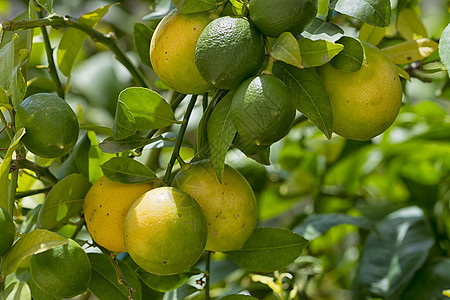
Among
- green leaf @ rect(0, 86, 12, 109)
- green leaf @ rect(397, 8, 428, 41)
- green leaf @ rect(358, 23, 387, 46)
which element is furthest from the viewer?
green leaf @ rect(397, 8, 428, 41)

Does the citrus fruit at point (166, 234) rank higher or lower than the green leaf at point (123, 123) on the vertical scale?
lower

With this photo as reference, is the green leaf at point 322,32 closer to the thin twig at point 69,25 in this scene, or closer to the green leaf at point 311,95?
the green leaf at point 311,95

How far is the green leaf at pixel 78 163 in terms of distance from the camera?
2.66 feet

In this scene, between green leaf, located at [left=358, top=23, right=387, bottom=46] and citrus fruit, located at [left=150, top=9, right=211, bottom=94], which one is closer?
citrus fruit, located at [left=150, top=9, right=211, bottom=94]

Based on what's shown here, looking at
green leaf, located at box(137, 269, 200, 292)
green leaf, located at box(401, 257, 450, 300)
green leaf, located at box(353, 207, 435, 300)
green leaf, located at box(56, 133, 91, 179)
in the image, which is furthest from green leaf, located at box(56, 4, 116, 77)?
green leaf, located at box(401, 257, 450, 300)

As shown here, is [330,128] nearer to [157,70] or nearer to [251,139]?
[251,139]

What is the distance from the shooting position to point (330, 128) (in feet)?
1.95

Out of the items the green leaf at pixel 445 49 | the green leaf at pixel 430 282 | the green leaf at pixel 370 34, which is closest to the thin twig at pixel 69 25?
the green leaf at pixel 370 34

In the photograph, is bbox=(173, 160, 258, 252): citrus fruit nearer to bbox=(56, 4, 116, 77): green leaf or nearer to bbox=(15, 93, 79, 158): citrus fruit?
bbox=(15, 93, 79, 158): citrus fruit

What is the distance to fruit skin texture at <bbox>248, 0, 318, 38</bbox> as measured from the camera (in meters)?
0.57

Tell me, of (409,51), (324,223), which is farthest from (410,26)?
(324,223)

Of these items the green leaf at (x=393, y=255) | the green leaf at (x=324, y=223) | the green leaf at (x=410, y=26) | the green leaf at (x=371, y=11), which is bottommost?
the green leaf at (x=393, y=255)

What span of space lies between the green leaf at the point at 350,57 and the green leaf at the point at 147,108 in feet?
0.70

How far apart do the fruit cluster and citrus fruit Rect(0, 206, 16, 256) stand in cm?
10
